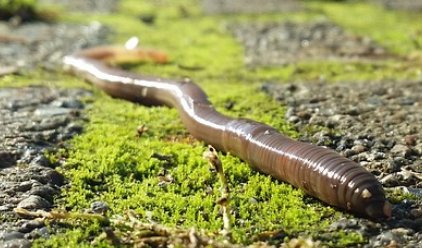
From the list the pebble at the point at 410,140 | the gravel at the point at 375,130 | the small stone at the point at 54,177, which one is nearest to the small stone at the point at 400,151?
the gravel at the point at 375,130

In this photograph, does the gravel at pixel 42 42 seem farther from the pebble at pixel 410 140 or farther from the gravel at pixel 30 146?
the pebble at pixel 410 140

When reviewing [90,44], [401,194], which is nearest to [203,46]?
[90,44]

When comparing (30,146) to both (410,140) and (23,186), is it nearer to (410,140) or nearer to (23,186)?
(23,186)

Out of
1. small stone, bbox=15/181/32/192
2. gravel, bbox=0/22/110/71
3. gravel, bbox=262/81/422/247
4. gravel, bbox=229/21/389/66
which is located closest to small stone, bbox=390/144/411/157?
gravel, bbox=262/81/422/247

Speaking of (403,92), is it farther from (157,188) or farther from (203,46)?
(203,46)

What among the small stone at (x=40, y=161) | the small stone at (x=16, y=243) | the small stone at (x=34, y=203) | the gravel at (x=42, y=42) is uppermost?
the gravel at (x=42, y=42)

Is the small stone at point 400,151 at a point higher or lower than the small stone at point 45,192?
higher

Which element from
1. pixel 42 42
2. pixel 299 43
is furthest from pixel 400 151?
pixel 42 42
